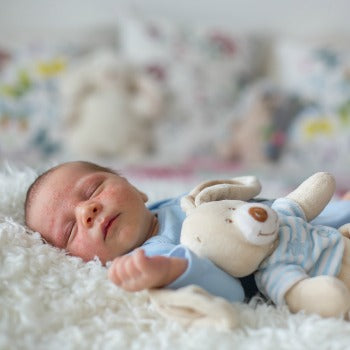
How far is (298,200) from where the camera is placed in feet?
2.81

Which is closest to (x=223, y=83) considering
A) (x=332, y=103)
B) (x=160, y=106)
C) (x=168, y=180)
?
(x=160, y=106)

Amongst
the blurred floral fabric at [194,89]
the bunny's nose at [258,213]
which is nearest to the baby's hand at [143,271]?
the bunny's nose at [258,213]

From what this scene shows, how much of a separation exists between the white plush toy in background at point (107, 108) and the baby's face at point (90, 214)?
4.11 feet

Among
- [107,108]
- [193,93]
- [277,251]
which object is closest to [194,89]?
[193,93]

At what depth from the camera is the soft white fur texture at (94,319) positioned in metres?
0.65

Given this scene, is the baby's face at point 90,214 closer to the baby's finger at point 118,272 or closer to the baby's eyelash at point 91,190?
the baby's eyelash at point 91,190

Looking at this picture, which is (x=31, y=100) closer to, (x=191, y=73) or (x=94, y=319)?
(x=191, y=73)

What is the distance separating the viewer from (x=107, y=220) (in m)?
0.85

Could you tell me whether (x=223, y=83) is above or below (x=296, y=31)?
below

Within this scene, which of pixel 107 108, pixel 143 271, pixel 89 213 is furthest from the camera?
pixel 107 108

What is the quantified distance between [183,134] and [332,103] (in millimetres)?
596

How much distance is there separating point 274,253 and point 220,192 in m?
0.15

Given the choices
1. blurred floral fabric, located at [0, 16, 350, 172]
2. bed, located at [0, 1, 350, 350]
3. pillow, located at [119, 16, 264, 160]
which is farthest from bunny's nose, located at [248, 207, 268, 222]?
pillow, located at [119, 16, 264, 160]

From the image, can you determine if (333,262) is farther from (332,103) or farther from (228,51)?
(228,51)
